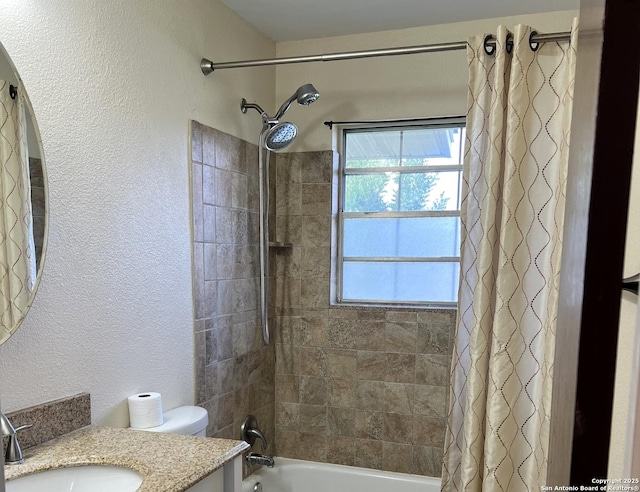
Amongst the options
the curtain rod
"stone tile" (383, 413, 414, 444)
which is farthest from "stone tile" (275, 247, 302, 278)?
the curtain rod

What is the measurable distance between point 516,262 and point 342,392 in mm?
1295

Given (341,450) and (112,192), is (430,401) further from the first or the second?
(112,192)

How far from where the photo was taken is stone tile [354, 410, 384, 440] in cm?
242

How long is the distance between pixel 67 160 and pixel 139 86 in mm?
415

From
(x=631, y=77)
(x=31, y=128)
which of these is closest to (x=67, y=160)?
(x=31, y=128)

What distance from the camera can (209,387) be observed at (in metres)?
1.98

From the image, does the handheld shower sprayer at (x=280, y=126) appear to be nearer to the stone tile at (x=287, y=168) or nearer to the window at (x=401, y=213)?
the stone tile at (x=287, y=168)

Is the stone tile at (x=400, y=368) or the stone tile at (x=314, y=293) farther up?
the stone tile at (x=314, y=293)

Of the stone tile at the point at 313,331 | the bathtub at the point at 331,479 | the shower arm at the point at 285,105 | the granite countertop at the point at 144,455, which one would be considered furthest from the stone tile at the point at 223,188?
the bathtub at the point at 331,479

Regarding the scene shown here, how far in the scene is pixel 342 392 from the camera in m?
2.48

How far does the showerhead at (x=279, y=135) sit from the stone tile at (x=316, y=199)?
38 cm

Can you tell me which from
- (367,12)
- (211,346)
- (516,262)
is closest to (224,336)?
(211,346)

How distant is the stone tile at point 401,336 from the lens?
2.34m

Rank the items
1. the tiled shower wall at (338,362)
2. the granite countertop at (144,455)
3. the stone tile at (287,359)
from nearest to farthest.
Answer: the granite countertop at (144,455), the tiled shower wall at (338,362), the stone tile at (287,359)
